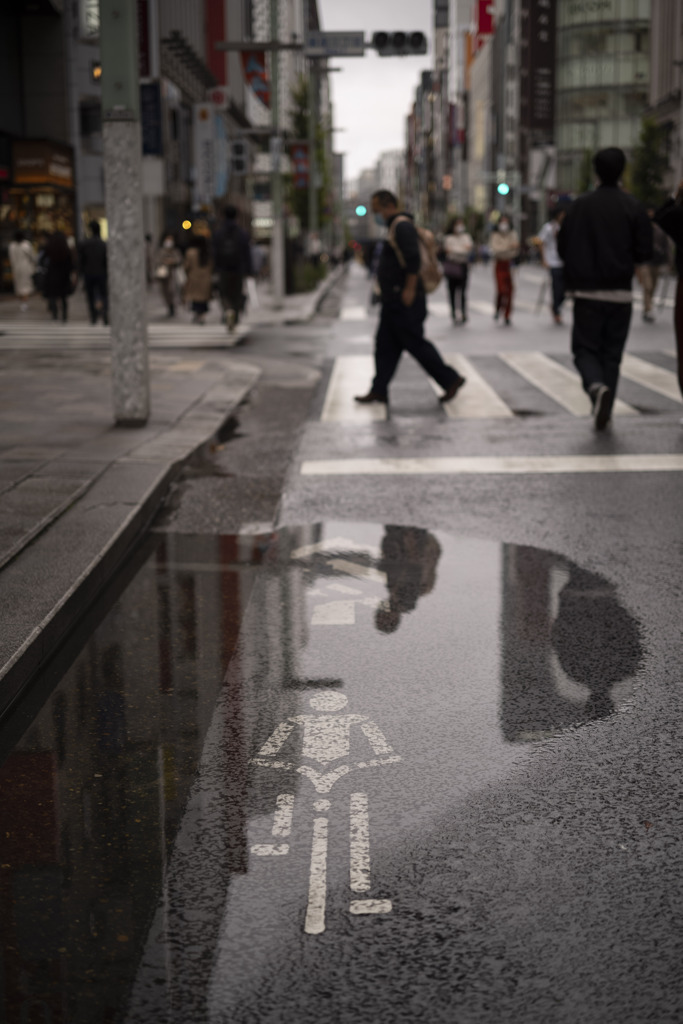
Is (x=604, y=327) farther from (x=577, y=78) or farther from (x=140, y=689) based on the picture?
(x=577, y=78)

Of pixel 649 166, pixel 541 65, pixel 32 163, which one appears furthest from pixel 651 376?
pixel 541 65

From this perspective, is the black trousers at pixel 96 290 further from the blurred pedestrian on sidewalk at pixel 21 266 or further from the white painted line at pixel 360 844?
the white painted line at pixel 360 844

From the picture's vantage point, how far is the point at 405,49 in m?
27.0

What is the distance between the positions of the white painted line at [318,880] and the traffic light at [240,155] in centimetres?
2946

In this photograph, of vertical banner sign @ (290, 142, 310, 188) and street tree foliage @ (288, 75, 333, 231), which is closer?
vertical banner sign @ (290, 142, 310, 188)

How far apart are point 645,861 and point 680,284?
720 centimetres

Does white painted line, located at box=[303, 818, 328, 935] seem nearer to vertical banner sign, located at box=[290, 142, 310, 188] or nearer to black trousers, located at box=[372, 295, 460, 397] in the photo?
black trousers, located at box=[372, 295, 460, 397]

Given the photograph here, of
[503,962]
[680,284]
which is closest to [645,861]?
[503,962]

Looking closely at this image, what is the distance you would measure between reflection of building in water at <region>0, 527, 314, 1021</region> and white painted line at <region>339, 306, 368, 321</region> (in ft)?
78.4

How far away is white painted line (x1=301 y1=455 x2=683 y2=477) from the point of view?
28.6 feet

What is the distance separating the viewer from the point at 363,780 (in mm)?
3650

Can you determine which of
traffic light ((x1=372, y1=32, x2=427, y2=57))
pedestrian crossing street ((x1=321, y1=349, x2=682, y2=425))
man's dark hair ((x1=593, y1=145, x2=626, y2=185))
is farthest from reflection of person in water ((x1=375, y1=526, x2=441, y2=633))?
traffic light ((x1=372, y1=32, x2=427, y2=57))

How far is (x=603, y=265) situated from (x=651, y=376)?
441 cm

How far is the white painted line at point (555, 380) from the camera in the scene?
11.9m
